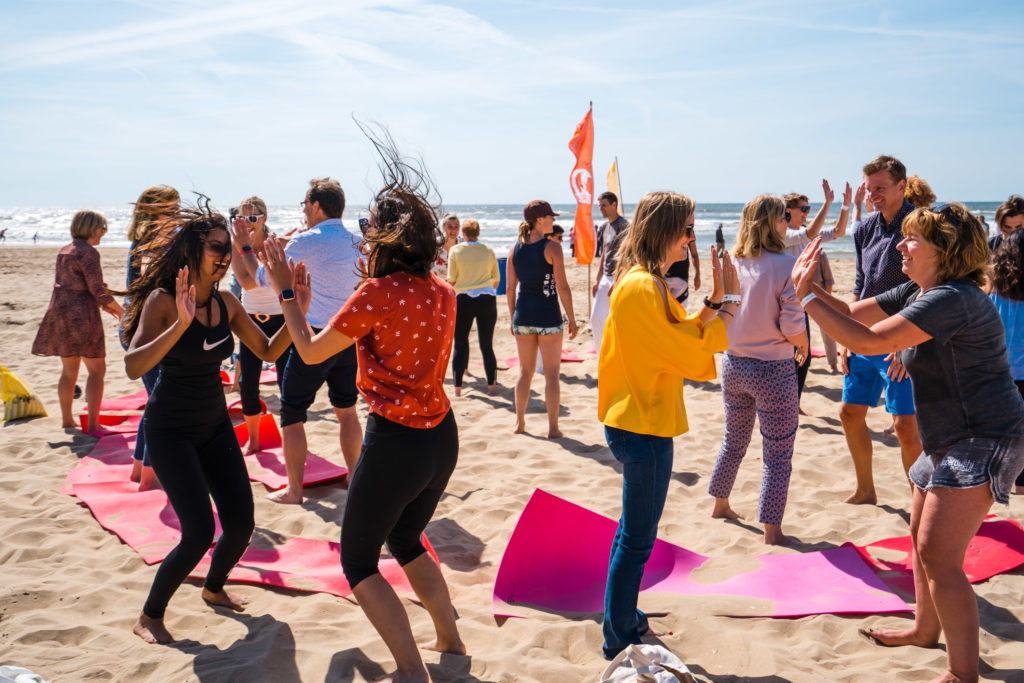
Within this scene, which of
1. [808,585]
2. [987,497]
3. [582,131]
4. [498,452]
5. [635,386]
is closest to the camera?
[987,497]

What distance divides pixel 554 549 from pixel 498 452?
225 centimetres

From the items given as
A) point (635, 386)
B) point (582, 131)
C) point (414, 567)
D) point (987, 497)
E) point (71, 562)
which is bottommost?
point (71, 562)

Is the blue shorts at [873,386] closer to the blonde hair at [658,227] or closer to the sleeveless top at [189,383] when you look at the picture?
the blonde hair at [658,227]

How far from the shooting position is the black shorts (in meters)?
4.71

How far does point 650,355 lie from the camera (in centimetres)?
282

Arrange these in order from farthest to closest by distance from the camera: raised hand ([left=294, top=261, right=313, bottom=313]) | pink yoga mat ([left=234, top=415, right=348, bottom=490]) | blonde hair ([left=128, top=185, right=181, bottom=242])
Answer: pink yoga mat ([left=234, top=415, right=348, bottom=490]), blonde hair ([left=128, top=185, right=181, bottom=242]), raised hand ([left=294, top=261, right=313, bottom=313])

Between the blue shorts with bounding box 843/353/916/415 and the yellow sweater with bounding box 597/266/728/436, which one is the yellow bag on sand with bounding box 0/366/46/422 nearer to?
the yellow sweater with bounding box 597/266/728/436

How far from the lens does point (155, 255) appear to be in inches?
135

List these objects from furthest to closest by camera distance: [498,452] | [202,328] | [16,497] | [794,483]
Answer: [498,452] < [794,483] < [16,497] < [202,328]

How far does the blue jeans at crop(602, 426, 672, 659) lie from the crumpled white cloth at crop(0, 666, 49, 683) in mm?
2132

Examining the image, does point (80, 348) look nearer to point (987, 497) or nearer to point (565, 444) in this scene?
point (565, 444)

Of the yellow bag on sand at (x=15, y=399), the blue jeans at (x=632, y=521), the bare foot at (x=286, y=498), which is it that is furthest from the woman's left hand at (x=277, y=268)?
the yellow bag on sand at (x=15, y=399)

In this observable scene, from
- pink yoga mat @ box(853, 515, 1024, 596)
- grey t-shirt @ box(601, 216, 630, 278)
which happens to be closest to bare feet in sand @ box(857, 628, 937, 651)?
pink yoga mat @ box(853, 515, 1024, 596)

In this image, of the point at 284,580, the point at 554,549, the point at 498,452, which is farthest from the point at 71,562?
the point at 498,452
